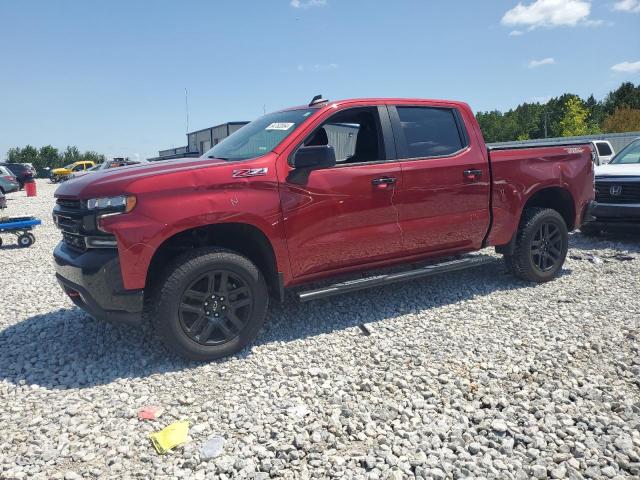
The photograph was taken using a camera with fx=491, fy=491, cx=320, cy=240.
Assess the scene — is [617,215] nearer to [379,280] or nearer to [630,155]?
[630,155]

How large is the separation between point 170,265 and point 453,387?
217 centimetres

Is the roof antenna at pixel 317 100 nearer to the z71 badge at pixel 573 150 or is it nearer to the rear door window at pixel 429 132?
the rear door window at pixel 429 132

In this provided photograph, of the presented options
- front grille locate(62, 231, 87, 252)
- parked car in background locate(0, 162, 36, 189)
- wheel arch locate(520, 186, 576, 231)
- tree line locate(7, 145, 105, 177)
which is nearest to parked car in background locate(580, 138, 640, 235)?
wheel arch locate(520, 186, 576, 231)

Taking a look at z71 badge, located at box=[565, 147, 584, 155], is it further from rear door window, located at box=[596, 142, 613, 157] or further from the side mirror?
rear door window, located at box=[596, 142, 613, 157]

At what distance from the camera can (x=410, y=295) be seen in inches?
206

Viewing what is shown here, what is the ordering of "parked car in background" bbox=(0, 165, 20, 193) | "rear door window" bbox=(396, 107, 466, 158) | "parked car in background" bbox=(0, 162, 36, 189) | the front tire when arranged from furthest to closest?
"parked car in background" bbox=(0, 162, 36, 189) < "parked car in background" bbox=(0, 165, 20, 193) < "rear door window" bbox=(396, 107, 466, 158) < the front tire

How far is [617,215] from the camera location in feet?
25.0

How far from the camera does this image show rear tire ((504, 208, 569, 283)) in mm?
5375

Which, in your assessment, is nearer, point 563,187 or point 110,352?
point 110,352

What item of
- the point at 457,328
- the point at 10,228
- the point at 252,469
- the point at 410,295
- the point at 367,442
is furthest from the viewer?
the point at 10,228

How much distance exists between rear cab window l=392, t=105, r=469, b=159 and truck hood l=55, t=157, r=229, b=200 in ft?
5.72

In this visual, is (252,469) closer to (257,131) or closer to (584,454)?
(584,454)

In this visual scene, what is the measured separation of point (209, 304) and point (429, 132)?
268cm

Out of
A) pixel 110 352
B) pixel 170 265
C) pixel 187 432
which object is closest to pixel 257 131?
pixel 170 265
